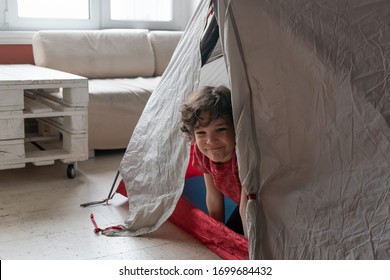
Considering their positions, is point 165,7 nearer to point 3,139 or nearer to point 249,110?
point 3,139

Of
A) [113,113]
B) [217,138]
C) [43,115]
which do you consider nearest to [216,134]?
[217,138]

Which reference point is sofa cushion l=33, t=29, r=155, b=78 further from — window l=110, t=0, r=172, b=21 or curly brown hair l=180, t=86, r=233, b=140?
curly brown hair l=180, t=86, r=233, b=140

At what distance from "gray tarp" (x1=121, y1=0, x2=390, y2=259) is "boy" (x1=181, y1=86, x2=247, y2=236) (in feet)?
0.61

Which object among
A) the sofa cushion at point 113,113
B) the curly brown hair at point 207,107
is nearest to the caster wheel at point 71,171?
the sofa cushion at point 113,113

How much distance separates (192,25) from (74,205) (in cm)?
86

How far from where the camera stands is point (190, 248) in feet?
5.96

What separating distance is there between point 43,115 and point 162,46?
4.57ft

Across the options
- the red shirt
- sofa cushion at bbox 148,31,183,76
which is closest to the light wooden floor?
the red shirt

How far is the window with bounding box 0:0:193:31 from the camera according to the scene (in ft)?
11.4

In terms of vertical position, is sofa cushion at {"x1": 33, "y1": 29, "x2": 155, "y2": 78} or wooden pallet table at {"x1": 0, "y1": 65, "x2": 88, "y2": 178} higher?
sofa cushion at {"x1": 33, "y1": 29, "x2": 155, "y2": 78}

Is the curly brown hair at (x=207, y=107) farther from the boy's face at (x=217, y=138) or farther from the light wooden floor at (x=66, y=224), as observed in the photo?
the light wooden floor at (x=66, y=224)

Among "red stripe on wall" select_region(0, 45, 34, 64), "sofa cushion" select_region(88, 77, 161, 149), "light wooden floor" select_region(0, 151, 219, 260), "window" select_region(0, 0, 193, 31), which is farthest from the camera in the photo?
"window" select_region(0, 0, 193, 31)

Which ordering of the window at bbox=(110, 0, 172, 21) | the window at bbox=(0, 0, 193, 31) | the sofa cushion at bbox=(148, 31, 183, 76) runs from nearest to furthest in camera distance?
the window at bbox=(0, 0, 193, 31), the sofa cushion at bbox=(148, 31, 183, 76), the window at bbox=(110, 0, 172, 21)

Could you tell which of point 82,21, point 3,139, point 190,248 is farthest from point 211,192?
point 82,21
